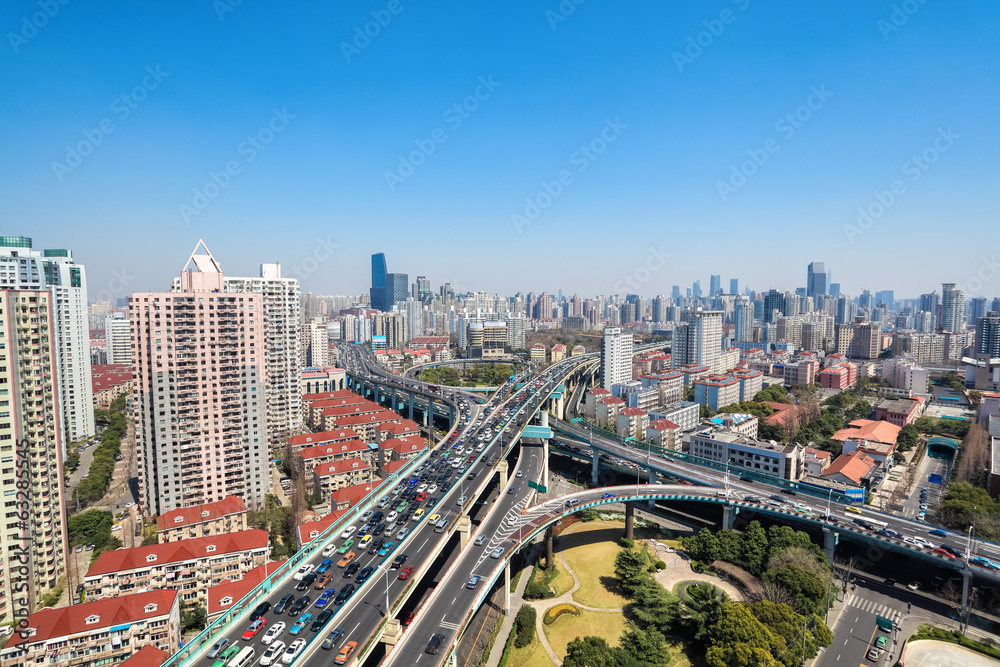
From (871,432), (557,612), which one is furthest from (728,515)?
(871,432)

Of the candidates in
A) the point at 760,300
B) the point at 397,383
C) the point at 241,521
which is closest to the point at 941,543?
the point at 241,521

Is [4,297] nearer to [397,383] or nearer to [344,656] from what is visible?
[344,656]

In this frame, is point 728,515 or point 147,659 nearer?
point 147,659

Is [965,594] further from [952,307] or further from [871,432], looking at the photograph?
[952,307]

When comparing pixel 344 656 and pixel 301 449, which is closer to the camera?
pixel 344 656

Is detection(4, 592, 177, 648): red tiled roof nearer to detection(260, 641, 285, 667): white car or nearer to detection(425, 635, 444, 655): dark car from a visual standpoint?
detection(260, 641, 285, 667): white car

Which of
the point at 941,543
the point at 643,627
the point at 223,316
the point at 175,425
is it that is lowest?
the point at 643,627

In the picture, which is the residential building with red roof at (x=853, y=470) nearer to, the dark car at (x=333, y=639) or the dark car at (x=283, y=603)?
the dark car at (x=333, y=639)
